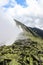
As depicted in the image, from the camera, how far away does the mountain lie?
3088 centimetres

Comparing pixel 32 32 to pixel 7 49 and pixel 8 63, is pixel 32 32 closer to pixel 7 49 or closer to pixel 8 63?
pixel 7 49

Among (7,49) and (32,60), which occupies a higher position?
(7,49)

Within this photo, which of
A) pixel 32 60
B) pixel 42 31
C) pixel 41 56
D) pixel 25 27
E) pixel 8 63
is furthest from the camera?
pixel 42 31

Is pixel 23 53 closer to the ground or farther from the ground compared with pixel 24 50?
→ closer to the ground

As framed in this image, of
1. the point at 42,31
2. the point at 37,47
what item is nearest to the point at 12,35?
the point at 42,31

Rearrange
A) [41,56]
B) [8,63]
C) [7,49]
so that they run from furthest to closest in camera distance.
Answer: [7,49] → [41,56] → [8,63]

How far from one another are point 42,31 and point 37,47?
7139 mm

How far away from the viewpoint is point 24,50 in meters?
38.0

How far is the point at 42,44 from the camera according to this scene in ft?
145

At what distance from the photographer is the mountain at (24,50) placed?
101ft

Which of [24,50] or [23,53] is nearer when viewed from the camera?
[23,53]

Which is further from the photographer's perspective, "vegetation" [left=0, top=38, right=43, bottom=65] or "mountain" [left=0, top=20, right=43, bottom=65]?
"mountain" [left=0, top=20, right=43, bottom=65]

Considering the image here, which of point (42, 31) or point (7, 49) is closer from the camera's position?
point (7, 49)

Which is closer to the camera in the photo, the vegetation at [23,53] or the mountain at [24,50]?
the vegetation at [23,53]
